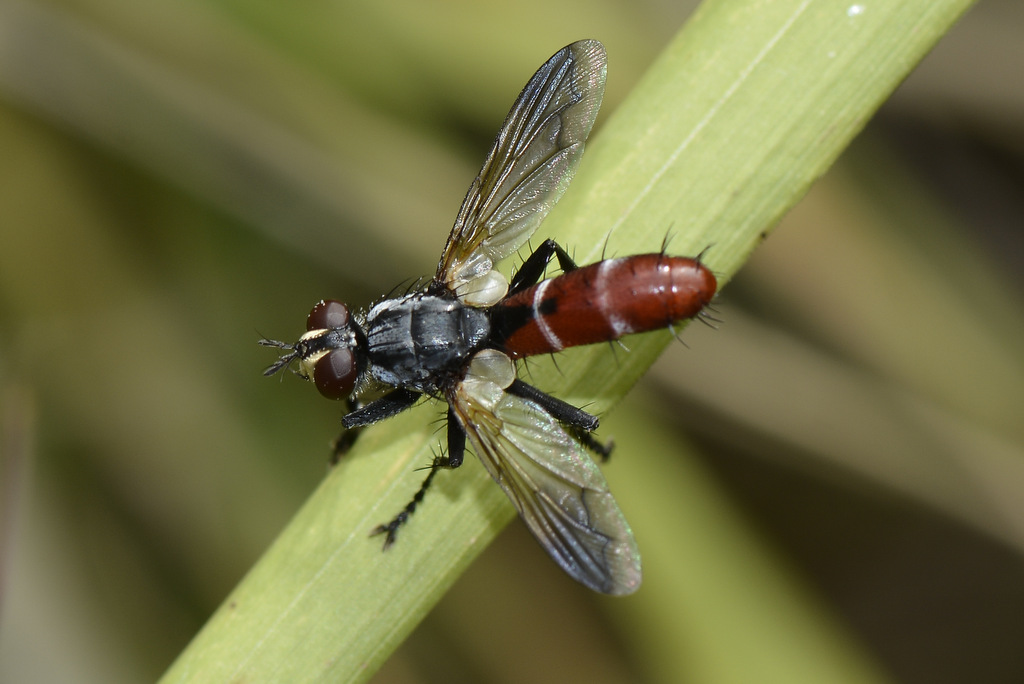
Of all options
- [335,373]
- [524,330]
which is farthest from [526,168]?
[335,373]

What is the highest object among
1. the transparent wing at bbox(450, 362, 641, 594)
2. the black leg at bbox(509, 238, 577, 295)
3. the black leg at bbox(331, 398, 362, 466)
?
the black leg at bbox(509, 238, 577, 295)

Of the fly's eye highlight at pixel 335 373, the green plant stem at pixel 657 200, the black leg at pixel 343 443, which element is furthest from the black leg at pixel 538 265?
the black leg at pixel 343 443

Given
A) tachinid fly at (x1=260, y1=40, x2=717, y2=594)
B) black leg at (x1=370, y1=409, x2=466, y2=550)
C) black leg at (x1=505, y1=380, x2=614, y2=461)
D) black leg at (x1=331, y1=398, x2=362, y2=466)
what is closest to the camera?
black leg at (x1=370, y1=409, x2=466, y2=550)

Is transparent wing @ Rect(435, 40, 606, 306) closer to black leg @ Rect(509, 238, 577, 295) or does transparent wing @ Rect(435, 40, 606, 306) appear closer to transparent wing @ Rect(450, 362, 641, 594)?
black leg @ Rect(509, 238, 577, 295)

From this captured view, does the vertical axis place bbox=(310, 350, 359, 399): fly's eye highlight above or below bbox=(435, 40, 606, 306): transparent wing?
below

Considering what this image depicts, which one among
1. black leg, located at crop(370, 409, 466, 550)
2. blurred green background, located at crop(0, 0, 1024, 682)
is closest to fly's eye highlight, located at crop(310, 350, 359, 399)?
black leg, located at crop(370, 409, 466, 550)

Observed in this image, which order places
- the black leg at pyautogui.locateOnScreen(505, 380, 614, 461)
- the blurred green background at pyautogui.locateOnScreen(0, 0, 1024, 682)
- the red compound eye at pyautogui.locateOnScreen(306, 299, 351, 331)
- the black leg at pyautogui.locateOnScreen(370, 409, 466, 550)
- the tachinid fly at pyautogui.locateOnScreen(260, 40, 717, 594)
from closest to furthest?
1. the black leg at pyautogui.locateOnScreen(370, 409, 466, 550)
2. the tachinid fly at pyautogui.locateOnScreen(260, 40, 717, 594)
3. the black leg at pyautogui.locateOnScreen(505, 380, 614, 461)
4. the red compound eye at pyautogui.locateOnScreen(306, 299, 351, 331)
5. the blurred green background at pyautogui.locateOnScreen(0, 0, 1024, 682)

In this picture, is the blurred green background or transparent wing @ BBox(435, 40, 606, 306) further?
the blurred green background

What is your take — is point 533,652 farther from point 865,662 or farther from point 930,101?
point 930,101
